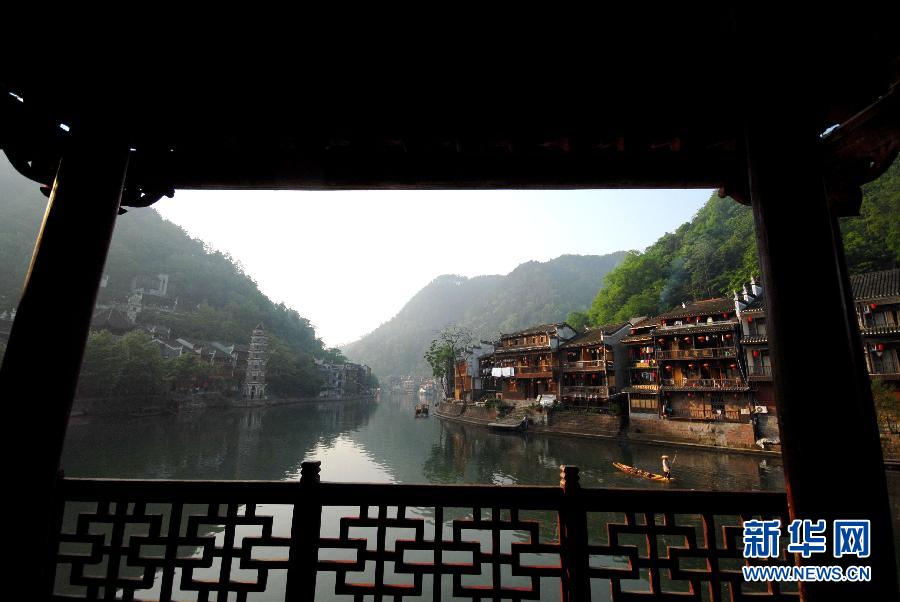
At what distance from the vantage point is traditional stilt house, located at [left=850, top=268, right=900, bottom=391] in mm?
19656

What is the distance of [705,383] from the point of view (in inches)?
1037

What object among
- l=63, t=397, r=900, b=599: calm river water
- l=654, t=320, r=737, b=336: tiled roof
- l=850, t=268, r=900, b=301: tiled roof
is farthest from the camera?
l=654, t=320, r=737, b=336: tiled roof

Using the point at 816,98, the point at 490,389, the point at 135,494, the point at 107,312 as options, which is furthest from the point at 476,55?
the point at 107,312

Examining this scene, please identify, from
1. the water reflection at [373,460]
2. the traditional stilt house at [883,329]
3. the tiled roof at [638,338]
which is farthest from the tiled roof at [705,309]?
the water reflection at [373,460]

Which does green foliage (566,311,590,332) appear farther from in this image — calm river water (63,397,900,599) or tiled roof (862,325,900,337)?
tiled roof (862,325,900,337)

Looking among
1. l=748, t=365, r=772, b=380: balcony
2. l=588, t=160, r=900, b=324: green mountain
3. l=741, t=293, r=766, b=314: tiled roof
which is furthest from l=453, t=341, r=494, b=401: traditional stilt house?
l=748, t=365, r=772, b=380: balcony

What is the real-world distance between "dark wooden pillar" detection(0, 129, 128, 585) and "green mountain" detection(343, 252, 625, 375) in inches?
4366

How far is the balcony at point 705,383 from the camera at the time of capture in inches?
981

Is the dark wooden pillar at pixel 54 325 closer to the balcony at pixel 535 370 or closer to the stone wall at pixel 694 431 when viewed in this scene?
the stone wall at pixel 694 431

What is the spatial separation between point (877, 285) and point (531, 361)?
80.4 feet

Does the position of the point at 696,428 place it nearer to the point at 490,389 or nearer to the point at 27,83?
the point at 490,389

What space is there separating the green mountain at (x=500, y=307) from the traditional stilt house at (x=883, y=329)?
88.0 meters

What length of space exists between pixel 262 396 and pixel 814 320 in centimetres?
6340

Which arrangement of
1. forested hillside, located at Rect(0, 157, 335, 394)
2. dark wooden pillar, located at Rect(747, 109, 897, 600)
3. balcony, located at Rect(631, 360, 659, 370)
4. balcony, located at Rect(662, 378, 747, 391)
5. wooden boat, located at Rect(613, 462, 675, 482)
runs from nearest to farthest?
dark wooden pillar, located at Rect(747, 109, 897, 600) < wooden boat, located at Rect(613, 462, 675, 482) < balcony, located at Rect(662, 378, 747, 391) < balcony, located at Rect(631, 360, 659, 370) < forested hillside, located at Rect(0, 157, 335, 394)
